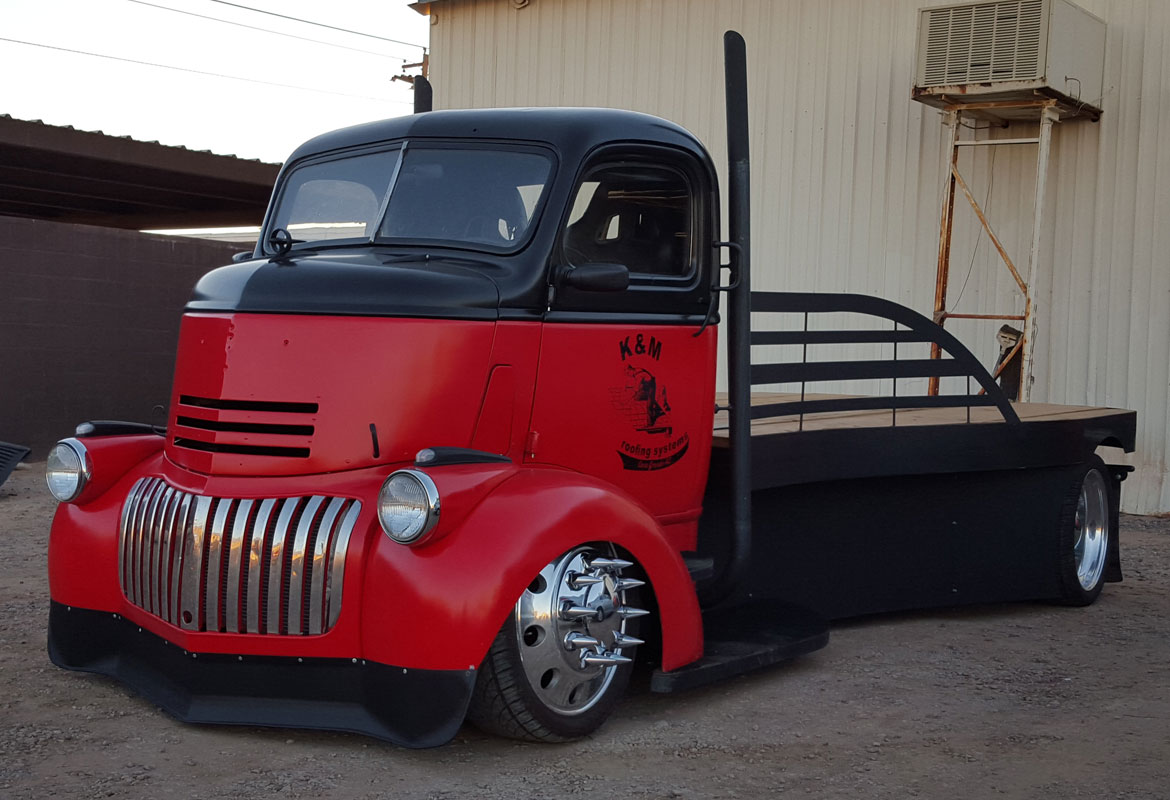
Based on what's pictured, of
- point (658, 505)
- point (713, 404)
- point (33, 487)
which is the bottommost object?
point (33, 487)

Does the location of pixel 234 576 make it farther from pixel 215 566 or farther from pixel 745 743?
pixel 745 743

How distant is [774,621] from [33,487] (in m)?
7.81

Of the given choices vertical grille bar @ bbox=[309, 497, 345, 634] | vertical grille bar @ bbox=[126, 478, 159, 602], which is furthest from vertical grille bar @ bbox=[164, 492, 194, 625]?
vertical grille bar @ bbox=[309, 497, 345, 634]

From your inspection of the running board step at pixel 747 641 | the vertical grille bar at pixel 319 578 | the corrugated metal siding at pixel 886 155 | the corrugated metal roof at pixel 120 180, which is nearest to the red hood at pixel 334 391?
Answer: the vertical grille bar at pixel 319 578

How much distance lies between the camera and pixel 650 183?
4.96 metres

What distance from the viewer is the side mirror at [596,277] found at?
4387mm

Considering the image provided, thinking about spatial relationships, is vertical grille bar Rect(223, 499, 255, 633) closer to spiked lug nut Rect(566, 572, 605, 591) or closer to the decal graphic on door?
spiked lug nut Rect(566, 572, 605, 591)

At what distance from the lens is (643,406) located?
4.75m

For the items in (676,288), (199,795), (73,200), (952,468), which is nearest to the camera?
(199,795)

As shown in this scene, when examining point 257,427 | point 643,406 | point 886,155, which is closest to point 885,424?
point 643,406

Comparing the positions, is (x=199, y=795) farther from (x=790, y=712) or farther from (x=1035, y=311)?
(x=1035, y=311)

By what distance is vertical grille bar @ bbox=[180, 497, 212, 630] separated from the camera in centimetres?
401

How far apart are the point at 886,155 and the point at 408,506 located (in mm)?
8972

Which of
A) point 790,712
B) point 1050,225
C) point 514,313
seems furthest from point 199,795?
point 1050,225
